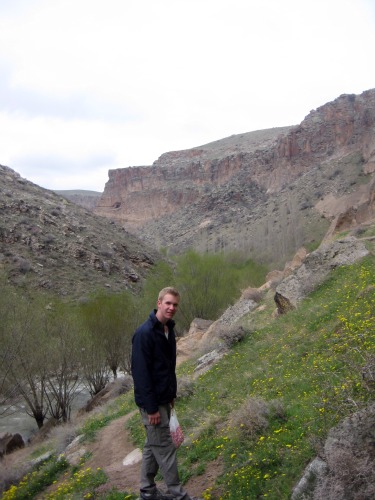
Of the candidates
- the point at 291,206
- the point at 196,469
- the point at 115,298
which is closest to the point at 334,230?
the point at 115,298

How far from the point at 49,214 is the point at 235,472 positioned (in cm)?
4114

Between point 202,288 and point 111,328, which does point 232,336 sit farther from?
point 202,288

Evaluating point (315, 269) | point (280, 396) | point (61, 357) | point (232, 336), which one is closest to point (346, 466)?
point (280, 396)

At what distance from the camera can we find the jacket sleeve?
4234mm

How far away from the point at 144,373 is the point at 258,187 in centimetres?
9560

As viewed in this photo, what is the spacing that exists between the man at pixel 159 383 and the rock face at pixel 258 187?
61.2 feet

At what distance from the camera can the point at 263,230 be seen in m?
68.8

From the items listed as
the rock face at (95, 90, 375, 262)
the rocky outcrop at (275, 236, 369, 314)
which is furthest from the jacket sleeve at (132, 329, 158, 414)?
the rock face at (95, 90, 375, 262)

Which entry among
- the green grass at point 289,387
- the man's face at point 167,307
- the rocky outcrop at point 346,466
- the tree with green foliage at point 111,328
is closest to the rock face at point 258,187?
the tree with green foliage at point 111,328

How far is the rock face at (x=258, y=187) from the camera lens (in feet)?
211

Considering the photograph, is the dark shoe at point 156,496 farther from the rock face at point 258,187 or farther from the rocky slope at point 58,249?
the rocky slope at point 58,249

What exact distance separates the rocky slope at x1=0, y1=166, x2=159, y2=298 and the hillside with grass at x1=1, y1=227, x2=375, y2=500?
22.6 metres

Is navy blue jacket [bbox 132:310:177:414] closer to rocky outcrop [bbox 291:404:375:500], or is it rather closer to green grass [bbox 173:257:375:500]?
green grass [bbox 173:257:375:500]

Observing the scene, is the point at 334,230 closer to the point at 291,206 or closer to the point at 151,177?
the point at 291,206
